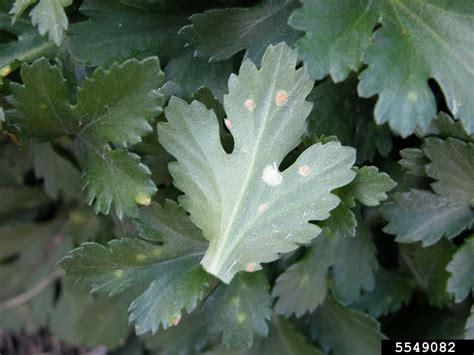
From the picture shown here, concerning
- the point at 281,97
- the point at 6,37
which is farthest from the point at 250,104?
the point at 6,37

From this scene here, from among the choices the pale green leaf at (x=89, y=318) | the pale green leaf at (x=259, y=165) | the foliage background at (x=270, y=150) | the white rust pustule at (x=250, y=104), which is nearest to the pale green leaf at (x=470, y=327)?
the foliage background at (x=270, y=150)

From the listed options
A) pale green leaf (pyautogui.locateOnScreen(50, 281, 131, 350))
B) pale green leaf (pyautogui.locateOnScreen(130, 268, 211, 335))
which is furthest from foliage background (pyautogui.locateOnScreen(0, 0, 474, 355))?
pale green leaf (pyautogui.locateOnScreen(50, 281, 131, 350))

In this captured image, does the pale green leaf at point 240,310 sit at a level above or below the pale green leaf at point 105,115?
below

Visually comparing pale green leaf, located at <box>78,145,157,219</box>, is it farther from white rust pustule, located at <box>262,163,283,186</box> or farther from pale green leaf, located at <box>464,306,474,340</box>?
pale green leaf, located at <box>464,306,474,340</box>

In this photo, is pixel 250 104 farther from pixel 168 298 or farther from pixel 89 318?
pixel 89 318

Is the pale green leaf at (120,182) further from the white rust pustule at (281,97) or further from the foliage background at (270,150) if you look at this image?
the white rust pustule at (281,97)

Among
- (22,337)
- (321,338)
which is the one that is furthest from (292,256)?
(22,337)

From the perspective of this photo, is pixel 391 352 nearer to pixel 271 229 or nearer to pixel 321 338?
pixel 321 338
